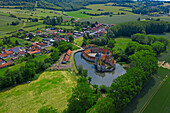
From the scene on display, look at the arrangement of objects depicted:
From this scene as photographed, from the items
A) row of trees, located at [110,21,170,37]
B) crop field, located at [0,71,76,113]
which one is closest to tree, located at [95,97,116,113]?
crop field, located at [0,71,76,113]

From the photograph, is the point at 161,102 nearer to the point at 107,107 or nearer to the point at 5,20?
the point at 107,107

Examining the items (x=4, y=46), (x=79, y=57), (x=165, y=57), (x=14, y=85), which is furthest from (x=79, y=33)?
(x=14, y=85)

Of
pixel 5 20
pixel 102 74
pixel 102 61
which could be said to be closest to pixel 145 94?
pixel 102 74

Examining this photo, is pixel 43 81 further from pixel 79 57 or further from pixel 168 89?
pixel 168 89

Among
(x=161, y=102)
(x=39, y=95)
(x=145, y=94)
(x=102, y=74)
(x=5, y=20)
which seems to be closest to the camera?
(x=161, y=102)

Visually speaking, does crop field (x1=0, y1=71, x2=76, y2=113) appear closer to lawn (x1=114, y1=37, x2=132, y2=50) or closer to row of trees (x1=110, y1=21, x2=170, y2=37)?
lawn (x1=114, y1=37, x2=132, y2=50)
